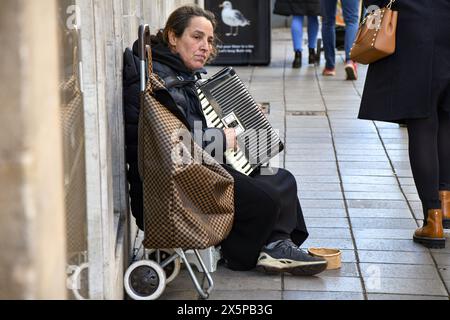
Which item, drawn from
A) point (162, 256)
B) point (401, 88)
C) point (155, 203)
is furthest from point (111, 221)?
point (401, 88)

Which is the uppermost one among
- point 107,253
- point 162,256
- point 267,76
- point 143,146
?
point 143,146

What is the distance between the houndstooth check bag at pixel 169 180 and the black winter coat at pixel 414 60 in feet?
5.01

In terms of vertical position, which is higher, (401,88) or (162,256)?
(401,88)

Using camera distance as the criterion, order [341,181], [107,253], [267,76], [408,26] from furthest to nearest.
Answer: [267,76]
[341,181]
[408,26]
[107,253]

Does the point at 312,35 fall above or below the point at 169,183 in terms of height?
below

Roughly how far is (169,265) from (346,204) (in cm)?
188

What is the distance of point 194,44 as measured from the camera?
465 centimetres

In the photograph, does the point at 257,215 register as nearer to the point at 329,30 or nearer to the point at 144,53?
the point at 144,53

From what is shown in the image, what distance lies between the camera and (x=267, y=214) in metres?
4.55

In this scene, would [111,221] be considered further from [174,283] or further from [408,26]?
[408,26]

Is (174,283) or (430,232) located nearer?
(174,283)

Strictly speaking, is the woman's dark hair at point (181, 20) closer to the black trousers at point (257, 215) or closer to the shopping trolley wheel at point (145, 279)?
the black trousers at point (257, 215)

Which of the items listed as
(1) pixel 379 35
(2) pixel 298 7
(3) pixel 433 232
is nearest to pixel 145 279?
(3) pixel 433 232

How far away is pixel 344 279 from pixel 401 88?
115 centimetres
